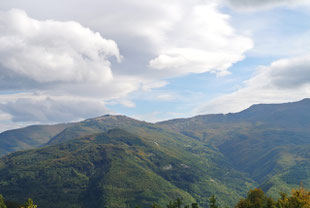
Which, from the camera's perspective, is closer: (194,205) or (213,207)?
(213,207)

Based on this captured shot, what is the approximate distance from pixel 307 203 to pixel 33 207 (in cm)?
12626

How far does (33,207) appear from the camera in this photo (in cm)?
12269

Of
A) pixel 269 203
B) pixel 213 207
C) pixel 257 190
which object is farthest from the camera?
pixel 257 190

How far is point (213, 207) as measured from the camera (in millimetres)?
166750

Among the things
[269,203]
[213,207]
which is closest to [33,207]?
[213,207]

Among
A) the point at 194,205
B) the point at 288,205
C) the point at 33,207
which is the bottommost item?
the point at 194,205

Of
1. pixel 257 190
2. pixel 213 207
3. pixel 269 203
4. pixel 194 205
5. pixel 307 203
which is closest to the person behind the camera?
pixel 307 203

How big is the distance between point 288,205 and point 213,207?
53.1 meters

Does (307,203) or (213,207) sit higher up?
(307,203)

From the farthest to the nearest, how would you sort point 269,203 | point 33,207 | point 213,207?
point 213,207 < point 269,203 < point 33,207

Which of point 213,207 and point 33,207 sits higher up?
point 33,207

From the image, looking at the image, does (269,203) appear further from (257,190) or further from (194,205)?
(194,205)

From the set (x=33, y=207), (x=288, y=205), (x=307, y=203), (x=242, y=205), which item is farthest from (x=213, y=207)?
(x=33, y=207)

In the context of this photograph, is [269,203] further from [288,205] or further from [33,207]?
[33,207]
